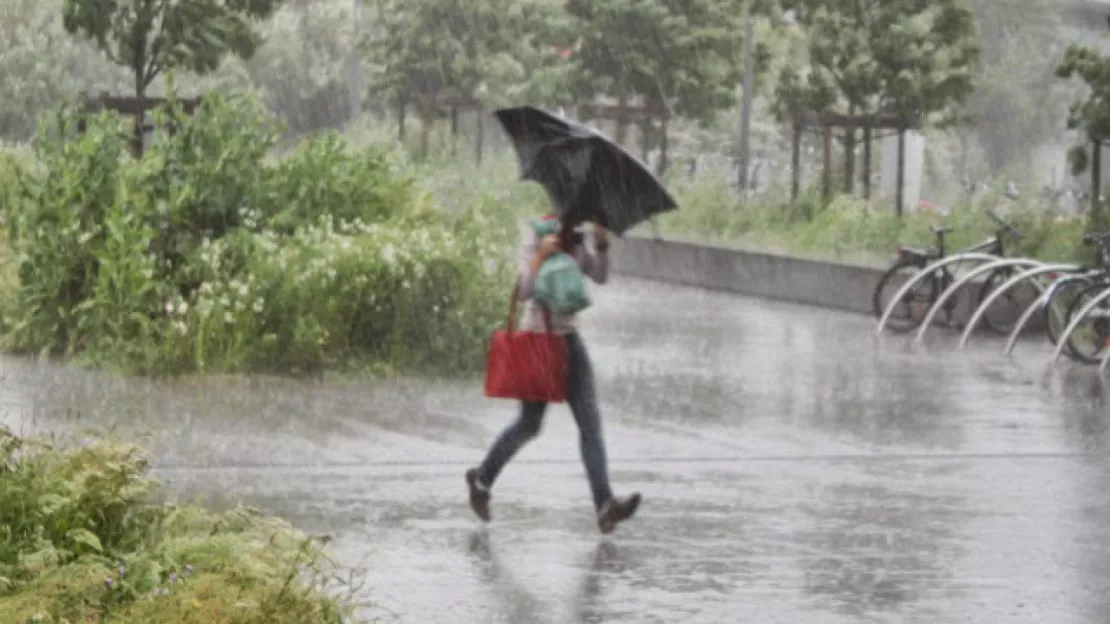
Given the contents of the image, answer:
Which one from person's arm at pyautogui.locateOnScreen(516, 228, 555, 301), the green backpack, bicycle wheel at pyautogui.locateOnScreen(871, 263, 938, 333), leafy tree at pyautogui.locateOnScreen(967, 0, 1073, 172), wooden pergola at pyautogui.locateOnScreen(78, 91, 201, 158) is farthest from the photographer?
leafy tree at pyautogui.locateOnScreen(967, 0, 1073, 172)

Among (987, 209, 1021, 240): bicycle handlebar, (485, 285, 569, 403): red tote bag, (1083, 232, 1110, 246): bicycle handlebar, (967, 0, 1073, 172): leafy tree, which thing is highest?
(485, 285, 569, 403): red tote bag

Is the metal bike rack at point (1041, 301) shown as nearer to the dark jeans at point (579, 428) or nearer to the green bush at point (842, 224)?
the green bush at point (842, 224)

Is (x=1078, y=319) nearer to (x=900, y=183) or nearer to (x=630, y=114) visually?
(x=900, y=183)

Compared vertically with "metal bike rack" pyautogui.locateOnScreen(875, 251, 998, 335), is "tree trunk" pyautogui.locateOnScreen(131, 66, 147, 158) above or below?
above

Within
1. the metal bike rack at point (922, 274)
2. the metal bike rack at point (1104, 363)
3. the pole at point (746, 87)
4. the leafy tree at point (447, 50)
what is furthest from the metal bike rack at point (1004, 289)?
the leafy tree at point (447, 50)

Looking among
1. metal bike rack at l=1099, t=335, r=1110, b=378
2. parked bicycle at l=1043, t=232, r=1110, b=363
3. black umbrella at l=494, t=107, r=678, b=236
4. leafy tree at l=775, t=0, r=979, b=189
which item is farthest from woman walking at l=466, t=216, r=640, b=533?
leafy tree at l=775, t=0, r=979, b=189

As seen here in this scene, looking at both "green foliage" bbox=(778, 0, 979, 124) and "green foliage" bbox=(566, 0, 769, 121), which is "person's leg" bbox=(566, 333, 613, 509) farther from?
"green foliage" bbox=(566, 0, 769, 121)

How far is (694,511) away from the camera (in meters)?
13.4

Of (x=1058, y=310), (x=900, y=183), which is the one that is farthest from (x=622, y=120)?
(x=1058, y=310)

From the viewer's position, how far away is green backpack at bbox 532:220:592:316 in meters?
12.8

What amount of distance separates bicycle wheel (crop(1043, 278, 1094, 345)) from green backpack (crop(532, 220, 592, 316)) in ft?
35.6

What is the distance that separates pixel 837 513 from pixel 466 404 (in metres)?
4.89

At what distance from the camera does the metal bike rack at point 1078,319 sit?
21.5 meters

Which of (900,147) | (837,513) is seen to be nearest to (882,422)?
(837,513)
